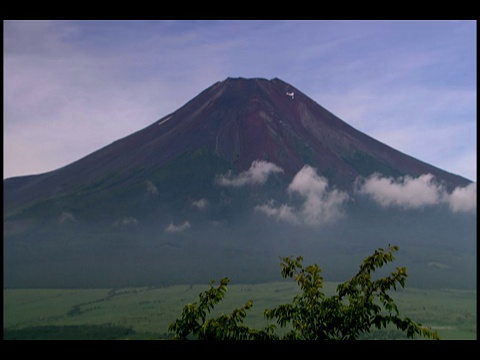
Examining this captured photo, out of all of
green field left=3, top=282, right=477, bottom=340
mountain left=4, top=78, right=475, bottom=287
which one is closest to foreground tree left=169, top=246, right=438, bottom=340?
green field left=3, top=282, right=477, bottom=340

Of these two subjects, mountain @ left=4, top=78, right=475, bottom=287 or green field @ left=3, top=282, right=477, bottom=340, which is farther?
mountain @ left=4, top=78, right=475, bottom=287

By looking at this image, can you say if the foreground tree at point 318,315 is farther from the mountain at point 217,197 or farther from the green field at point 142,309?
the mountain at point 217,197

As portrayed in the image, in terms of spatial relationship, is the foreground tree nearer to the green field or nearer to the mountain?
the green field

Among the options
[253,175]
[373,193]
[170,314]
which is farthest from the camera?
[373,193]
